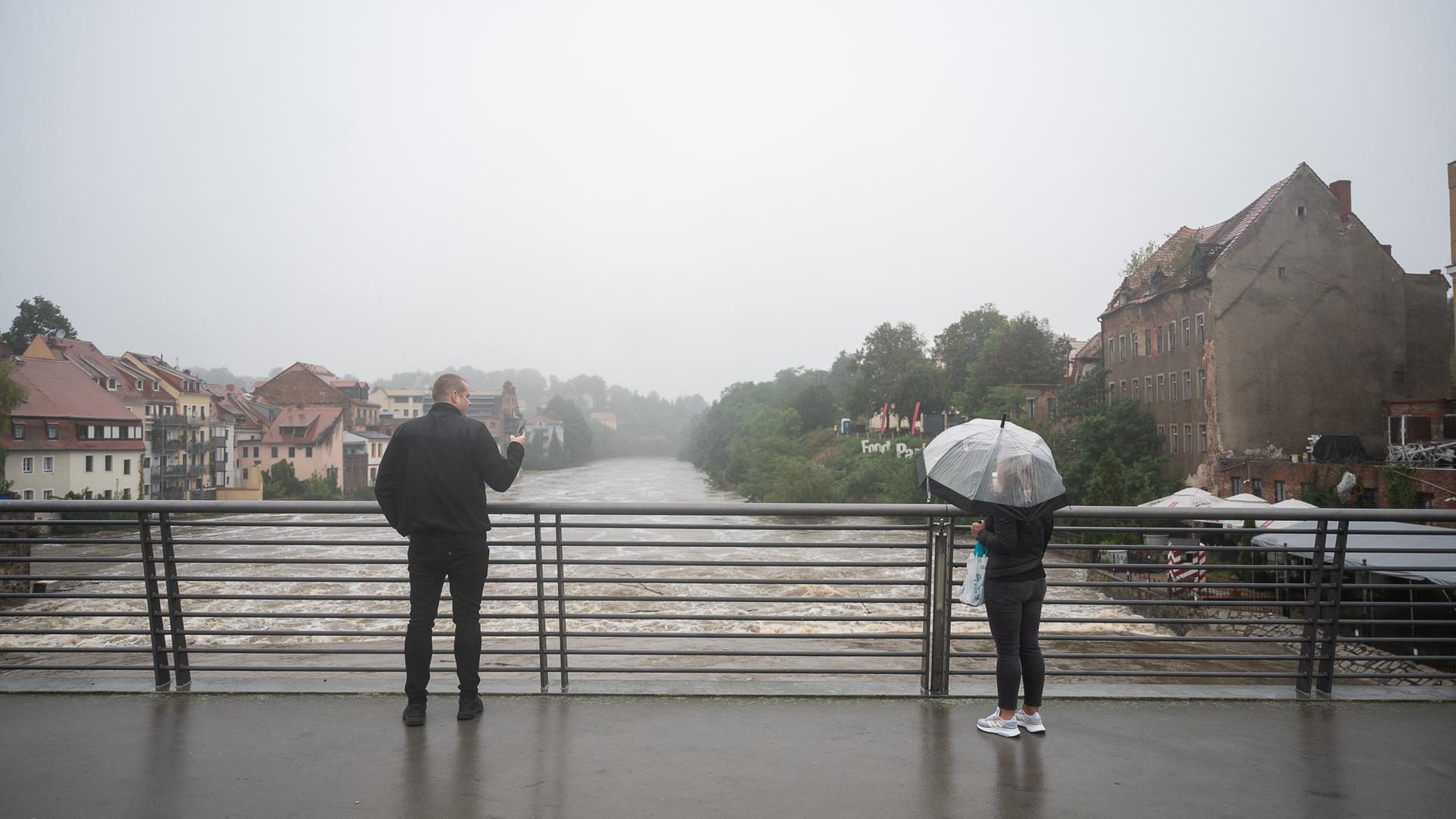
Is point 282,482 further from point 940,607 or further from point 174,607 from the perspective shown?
point 940,607

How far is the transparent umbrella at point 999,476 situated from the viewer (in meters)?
4.43

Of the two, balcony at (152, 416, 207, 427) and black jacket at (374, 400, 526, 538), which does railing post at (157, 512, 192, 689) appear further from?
balcony at (152, 416, 207, 427)

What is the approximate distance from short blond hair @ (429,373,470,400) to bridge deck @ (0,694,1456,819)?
175cm

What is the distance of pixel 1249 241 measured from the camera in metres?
36.9

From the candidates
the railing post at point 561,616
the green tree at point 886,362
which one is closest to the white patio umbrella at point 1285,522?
the railing post at point 561,616

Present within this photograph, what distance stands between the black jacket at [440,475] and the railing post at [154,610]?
65.8 inches

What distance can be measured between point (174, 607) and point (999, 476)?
4.89 metres

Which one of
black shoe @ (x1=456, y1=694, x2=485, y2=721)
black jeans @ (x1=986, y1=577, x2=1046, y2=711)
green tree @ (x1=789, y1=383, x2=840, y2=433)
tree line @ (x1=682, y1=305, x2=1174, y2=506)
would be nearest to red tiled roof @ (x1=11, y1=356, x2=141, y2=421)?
tree line @ (x1=682, y1=305, x2=1174, y2=506)

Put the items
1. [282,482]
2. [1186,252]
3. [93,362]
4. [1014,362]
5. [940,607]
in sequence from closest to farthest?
[940,607] < [1186,252] < [93,362] < [282,482] < [1014,362]

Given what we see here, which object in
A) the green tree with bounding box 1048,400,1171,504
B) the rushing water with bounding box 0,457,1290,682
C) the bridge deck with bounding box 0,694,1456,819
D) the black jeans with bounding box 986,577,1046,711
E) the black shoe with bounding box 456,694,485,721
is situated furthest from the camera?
the green tree with bounding box 1048,400,1171,504

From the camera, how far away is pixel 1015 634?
461 centimetres

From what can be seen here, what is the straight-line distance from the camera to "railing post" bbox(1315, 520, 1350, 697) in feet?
17.2

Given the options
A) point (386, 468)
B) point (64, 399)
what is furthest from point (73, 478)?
point (386, 468)

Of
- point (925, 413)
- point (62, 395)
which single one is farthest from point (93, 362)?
point (925, 413)
